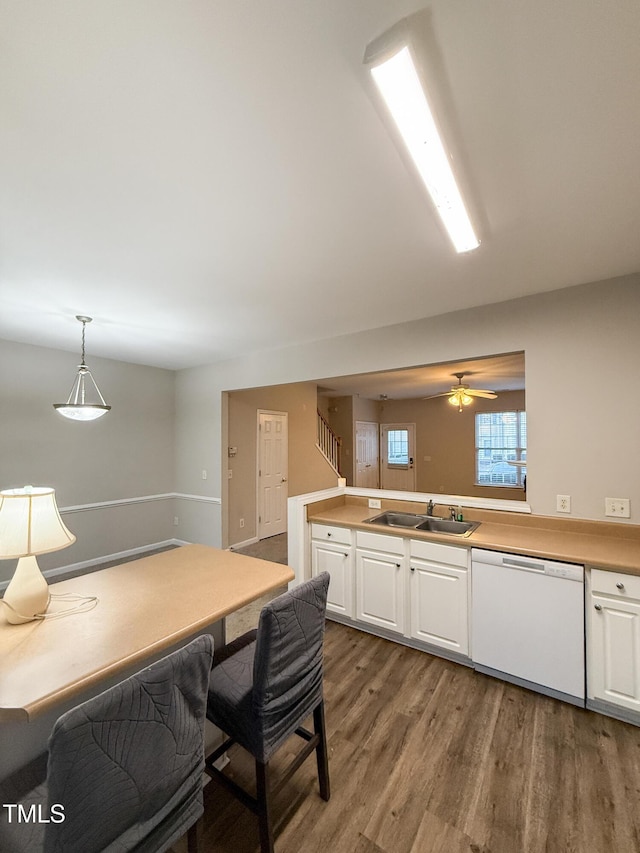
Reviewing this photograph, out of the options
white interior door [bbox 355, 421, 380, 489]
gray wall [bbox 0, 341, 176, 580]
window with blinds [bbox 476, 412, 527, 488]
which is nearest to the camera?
gray wall [bbox 0, 341, 176, 580]

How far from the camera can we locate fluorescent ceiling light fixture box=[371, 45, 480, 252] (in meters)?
0.98

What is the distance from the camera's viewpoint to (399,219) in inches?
67.3

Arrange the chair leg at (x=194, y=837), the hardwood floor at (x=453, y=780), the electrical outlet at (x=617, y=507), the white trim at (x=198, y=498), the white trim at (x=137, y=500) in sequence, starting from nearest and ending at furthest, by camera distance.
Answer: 1. the chair leg at (x=194, y=837)
2. the hardwood floor at (x=453, y=780)
3. the electrical outlet at (x=617, y=507)
4. the white trim at (x=137, y=500)
5. the white trim at (x=198, y=498)

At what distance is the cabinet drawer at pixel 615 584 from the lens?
→ 1.90 meters

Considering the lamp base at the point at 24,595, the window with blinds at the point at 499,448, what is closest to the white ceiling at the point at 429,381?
the window with blinds at the point at 499,448

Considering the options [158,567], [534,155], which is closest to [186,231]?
[534,155]

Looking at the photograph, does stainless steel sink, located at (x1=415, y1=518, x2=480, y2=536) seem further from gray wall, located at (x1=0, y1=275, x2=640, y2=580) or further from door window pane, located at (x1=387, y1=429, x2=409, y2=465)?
door window pane, located at (x1=387, y1=429, x2=409, y2=465)

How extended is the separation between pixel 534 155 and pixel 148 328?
320 centimetres

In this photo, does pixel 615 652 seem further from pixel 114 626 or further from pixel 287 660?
pixel 114 626

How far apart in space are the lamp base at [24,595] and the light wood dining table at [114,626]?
0.10 feet

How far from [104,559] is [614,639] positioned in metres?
5.11

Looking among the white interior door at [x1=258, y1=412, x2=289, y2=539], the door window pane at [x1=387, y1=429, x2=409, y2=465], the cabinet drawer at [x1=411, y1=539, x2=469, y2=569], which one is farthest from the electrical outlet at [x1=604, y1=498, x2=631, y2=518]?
the door window pane at [x1=387, y1=429, x2=409, y2=465]

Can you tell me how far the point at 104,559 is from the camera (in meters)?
4.51

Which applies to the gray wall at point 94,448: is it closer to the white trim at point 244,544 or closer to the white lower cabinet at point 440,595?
the white trim at point 244,544
